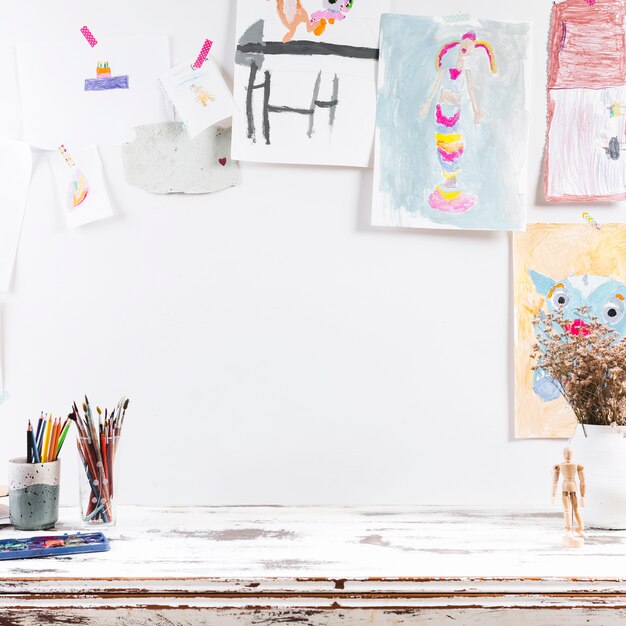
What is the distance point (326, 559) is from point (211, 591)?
164mm

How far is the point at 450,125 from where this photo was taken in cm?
129

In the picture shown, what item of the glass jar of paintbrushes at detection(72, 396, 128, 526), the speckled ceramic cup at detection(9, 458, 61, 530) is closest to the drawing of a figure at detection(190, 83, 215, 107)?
the glass jar of paintbrushes at detection(72, 396, 128, 526)

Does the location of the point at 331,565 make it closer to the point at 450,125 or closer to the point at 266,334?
the point at 266,334

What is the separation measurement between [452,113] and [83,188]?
28.1 inches

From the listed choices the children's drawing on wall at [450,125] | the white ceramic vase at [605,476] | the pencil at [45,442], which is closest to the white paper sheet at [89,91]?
Result: the children's drawing on wall at [450,125]

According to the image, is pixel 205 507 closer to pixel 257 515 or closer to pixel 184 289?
pixel 257 515

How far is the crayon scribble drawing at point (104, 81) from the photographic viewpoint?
50.7 inches

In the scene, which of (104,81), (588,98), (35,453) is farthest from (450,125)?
(35,453)

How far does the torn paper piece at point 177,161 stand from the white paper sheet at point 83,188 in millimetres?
62

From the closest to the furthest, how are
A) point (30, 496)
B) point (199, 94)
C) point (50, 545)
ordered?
point (50, 545) → point (30, 496) → point (199, 94)

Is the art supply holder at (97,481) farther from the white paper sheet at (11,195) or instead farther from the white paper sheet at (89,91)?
the white paper sheet at (89,91)

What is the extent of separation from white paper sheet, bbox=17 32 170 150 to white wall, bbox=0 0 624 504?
36 millimetres

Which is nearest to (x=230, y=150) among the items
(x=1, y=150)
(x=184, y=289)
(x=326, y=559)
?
(x=184, y=289)

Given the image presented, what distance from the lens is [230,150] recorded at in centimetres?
129
